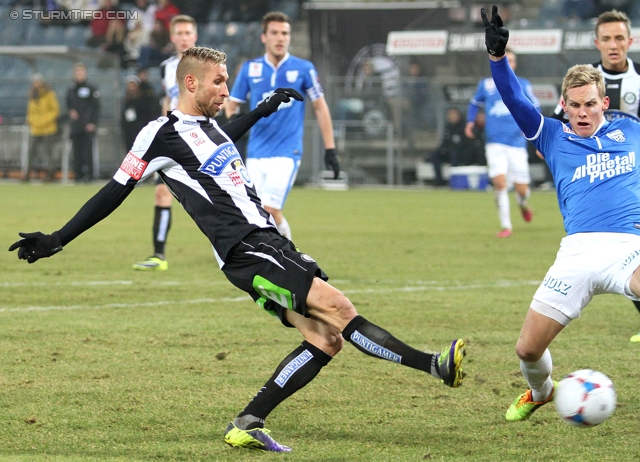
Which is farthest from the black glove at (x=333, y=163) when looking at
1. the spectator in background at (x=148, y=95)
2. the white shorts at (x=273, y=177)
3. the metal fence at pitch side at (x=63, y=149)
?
the metal fence at pitch side at (x=63, y=149)

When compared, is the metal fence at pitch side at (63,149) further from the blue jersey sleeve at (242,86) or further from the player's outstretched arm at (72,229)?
the player's outstretched arm at (72,229)

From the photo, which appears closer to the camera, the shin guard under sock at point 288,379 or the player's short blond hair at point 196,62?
the shin guard under sock at point 288,379

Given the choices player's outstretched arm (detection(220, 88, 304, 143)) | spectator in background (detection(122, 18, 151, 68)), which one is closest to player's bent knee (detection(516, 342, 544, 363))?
player's outstretched arm (detection(220, 88, 304, 143))

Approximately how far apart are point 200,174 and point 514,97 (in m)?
1.65

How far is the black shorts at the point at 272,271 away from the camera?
13.9ft

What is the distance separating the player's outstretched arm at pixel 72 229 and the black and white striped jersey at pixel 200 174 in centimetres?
7

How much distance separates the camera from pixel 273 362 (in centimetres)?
587

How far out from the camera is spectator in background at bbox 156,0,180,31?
27.3 metres

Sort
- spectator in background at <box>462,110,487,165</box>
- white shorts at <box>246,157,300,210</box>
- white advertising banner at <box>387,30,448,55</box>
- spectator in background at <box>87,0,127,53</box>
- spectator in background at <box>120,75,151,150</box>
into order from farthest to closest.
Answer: spectator in background at <box>87,0,127,53</box> < white advertising banner at <box>387,30,448,55</box> < spectator in background at <box>120,75,151,150</box> < spectator in background at <box>462,110,487,165</box> < white shorts at <box>246,157,300,210</box>

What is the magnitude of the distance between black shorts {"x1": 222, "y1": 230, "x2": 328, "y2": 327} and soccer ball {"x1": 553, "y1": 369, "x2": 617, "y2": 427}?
1178 millimetres

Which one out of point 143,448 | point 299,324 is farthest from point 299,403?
point 143,448

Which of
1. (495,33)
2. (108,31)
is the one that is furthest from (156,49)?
(495,33)

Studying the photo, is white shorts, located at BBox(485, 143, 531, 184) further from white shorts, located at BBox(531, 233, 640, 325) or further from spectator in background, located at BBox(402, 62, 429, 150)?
spectator in background, located at BBox(402, 62, 429, 150)

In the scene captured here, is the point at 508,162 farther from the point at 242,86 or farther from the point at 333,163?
the point at 333,163
